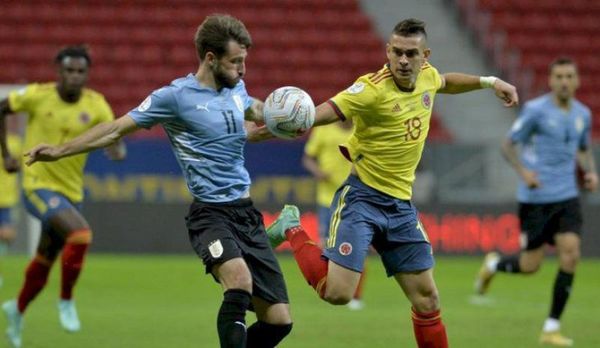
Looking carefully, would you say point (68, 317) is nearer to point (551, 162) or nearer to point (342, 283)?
point (342, 283)

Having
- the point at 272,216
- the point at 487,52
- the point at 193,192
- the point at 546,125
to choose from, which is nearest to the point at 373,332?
the point at 546,125

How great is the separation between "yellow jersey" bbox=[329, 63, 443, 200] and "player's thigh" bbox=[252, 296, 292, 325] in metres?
1.08

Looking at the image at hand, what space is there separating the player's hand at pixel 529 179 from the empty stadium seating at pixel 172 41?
453 inches

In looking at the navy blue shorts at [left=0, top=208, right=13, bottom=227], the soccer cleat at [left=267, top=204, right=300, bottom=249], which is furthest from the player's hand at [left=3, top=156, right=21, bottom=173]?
the navy blue shorts at [left=0, top=208, right=13, bottom=227]

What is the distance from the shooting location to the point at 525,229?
11.1 meters

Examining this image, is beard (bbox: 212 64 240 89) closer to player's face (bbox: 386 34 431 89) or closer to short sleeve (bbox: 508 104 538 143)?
player's face (bbox: 386 34 431 89)

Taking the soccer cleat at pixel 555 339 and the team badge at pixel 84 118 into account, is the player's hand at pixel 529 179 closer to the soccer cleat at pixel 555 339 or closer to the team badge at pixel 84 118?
the soccer cleat at pixel 555 339

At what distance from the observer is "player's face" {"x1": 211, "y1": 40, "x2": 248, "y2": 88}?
709 cm

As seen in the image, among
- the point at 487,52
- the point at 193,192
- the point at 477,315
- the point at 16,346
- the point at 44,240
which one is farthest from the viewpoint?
the point at 487,52

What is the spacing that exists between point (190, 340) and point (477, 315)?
11.1 feet

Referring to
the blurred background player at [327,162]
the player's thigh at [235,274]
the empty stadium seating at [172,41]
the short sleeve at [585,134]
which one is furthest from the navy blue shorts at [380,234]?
the empty stadium seating at [172,41]

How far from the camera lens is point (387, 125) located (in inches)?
301

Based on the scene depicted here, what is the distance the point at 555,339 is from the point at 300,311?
3102 millimetres

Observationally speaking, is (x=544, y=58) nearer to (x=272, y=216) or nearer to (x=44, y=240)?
(x=272, y=216)
